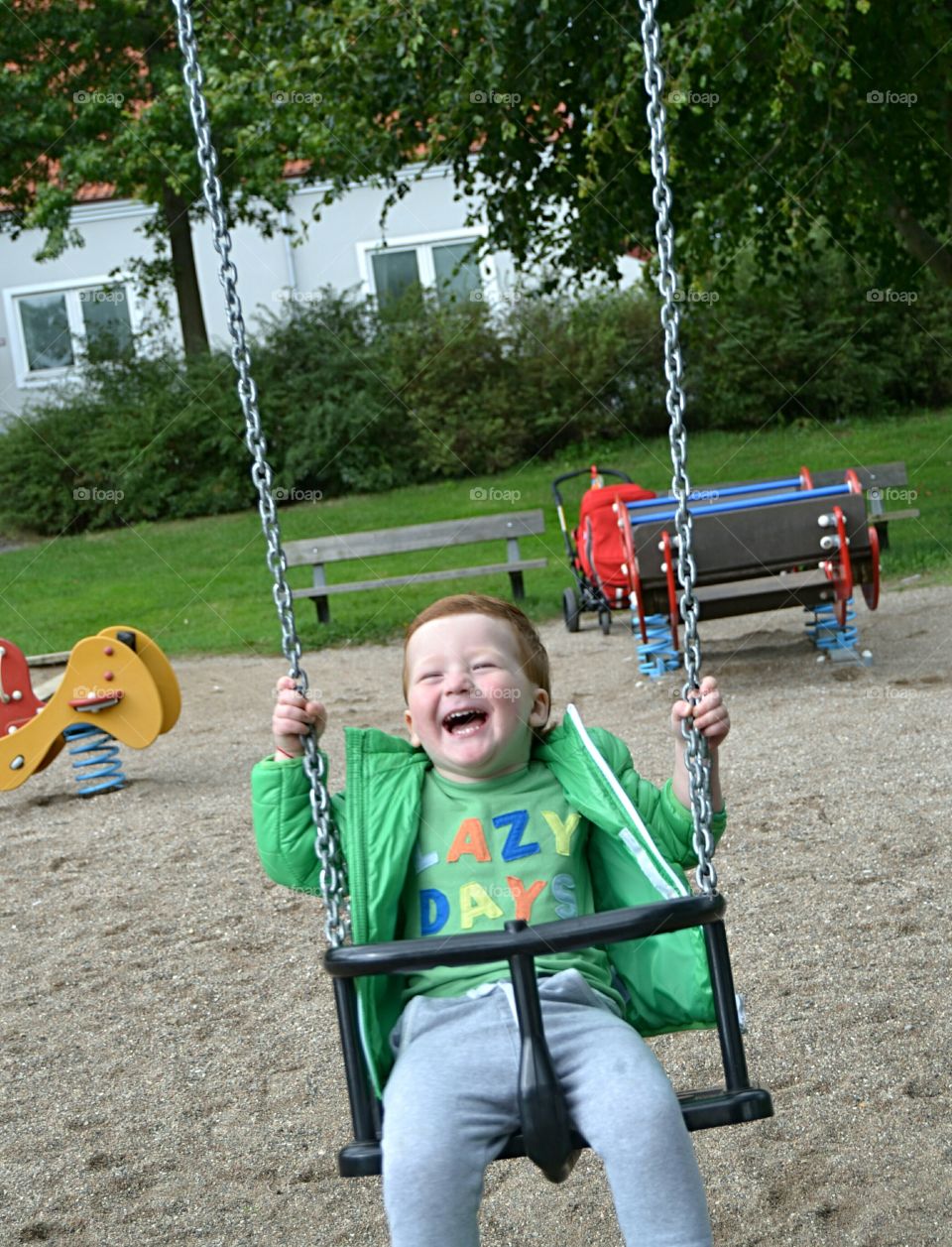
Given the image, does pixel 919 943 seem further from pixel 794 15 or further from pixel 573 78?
pixel 573 78

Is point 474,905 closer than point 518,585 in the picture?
Yes

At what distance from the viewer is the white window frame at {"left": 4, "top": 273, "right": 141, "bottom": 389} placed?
22750mm

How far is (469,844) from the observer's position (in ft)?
7.35

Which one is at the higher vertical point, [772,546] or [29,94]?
[29,94]

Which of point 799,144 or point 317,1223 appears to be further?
point 799,144

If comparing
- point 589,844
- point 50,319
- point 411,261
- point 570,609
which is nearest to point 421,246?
point 411,261

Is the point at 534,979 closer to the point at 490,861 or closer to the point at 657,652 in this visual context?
the point at 490,861

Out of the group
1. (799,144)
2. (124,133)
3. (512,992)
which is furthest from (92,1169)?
(124,133)

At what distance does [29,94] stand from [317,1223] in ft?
54.6

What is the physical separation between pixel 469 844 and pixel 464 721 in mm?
190

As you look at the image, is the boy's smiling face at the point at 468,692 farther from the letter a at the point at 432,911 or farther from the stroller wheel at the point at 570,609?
the stroller wheel at the point at 570,609

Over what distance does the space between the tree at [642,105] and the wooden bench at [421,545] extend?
2.09 m

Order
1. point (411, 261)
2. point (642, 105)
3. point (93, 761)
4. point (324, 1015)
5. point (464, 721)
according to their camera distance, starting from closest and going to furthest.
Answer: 1. point (464, 721)
2. point (324, 1015)
3. point (93, 761)
4. point (642, 105)
5. point (411, 261)

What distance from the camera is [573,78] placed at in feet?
31.7
